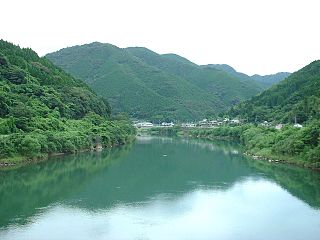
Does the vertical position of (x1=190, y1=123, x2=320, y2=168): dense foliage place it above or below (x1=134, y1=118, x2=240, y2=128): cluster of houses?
below

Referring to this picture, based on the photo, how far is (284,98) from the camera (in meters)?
75.2

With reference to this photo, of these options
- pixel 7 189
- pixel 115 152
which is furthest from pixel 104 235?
pixel 115 152

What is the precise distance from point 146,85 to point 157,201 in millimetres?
97052

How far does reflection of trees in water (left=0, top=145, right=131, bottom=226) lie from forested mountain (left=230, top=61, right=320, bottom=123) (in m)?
31.0

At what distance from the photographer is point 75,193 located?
25.7m

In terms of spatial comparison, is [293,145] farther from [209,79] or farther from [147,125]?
[209,79]

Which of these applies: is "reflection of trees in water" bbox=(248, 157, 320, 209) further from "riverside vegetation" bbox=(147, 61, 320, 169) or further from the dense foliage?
"riverside vegetation" bbox=(147, 61, 320, 169)

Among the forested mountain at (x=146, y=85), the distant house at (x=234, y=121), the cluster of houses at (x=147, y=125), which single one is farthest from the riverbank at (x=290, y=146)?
the forested mountain at (x=146, y=85)

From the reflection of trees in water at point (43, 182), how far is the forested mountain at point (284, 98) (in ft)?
102

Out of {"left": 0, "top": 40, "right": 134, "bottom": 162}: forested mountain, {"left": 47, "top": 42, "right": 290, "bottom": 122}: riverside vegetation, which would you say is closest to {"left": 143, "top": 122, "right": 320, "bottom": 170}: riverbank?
{"left": 0, "top": 40, "right": 134, "bottom": 162}: forested mountain

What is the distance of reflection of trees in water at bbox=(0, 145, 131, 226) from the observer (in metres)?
21.9

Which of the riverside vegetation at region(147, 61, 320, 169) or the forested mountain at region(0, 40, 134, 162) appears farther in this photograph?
the forested mountain at region(0, 40, 134, 162)

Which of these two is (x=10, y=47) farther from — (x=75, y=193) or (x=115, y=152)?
(x=75, y=193)

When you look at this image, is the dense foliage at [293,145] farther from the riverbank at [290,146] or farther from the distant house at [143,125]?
the distant house at [143,125]
